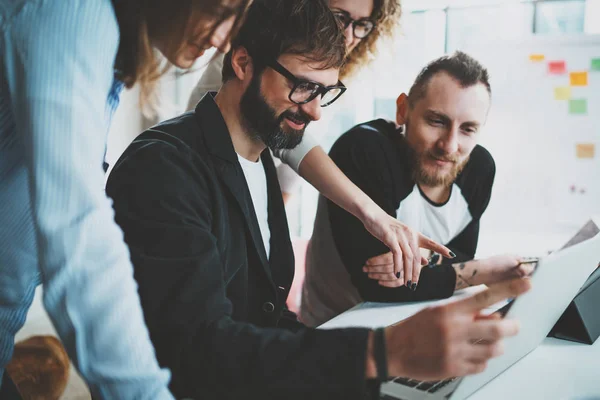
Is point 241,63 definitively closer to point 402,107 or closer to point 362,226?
point 362,226

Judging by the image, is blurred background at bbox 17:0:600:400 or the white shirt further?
blurred background at bbox 17:0:600:400

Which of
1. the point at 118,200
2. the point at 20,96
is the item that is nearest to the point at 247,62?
the point at 118,200

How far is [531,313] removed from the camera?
898mm

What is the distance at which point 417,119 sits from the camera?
1.75 metres

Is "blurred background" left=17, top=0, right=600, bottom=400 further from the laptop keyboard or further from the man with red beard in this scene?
the laptop keyboard

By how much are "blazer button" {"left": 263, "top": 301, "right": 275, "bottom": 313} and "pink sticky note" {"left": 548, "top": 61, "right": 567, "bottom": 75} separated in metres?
2.51

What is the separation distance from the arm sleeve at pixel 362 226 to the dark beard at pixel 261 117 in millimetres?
362

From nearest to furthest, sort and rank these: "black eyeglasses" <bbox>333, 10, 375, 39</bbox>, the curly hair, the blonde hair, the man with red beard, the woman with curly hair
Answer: the blonde hair
the woman with curly hair
the man with red beard
"black eyeglasses" <bbox>333, 10, 375, 39</bbox>
the curly hair

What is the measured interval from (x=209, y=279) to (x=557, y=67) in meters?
2.79

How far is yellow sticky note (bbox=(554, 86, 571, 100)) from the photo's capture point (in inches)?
120

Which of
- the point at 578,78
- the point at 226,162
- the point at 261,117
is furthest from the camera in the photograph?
the point at 578,78

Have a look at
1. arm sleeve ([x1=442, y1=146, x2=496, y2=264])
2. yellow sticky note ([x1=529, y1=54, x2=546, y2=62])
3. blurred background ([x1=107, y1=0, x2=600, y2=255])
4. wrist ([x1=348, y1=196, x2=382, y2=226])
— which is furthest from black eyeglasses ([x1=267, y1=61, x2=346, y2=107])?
yellow sticky note ([x1=529, y1=54, x2=546, y2=62])

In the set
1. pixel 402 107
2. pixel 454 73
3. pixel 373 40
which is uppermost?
pixel 373 40

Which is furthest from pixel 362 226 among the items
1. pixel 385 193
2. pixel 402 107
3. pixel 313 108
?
pixel 402 107
